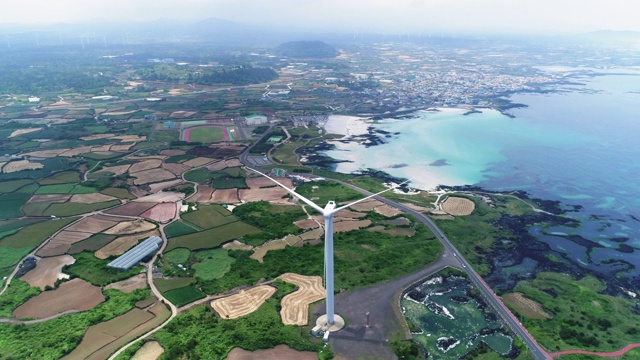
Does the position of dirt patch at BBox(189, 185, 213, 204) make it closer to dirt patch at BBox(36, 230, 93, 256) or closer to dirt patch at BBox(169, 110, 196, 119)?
dirt patch at BBox(36, 230, 93, 256)

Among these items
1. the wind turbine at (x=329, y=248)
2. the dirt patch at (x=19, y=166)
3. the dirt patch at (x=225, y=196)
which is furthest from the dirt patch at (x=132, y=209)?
the wind turbine at (x=329, y=248)

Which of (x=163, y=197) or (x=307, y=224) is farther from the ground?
(x=307, y=224)

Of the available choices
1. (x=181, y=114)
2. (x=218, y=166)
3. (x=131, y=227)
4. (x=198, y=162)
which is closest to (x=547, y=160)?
(x=218, y=166)

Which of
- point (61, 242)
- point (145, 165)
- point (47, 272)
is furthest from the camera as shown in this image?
point (145, 165)

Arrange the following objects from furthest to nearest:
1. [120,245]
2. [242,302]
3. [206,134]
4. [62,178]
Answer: [206,134] → [62,178] → [120,245] → [242,302]

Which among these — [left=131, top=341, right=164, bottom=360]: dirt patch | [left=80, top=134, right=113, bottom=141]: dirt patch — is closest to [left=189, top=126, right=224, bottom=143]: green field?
[left=80, top=134, right=113, bottom=141]: dirt patch

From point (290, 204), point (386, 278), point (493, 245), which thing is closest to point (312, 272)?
point (386, 278)

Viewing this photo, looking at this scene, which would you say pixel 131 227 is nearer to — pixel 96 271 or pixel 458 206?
pixel 96 271

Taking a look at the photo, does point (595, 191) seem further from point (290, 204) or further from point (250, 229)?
point (250, 229)
